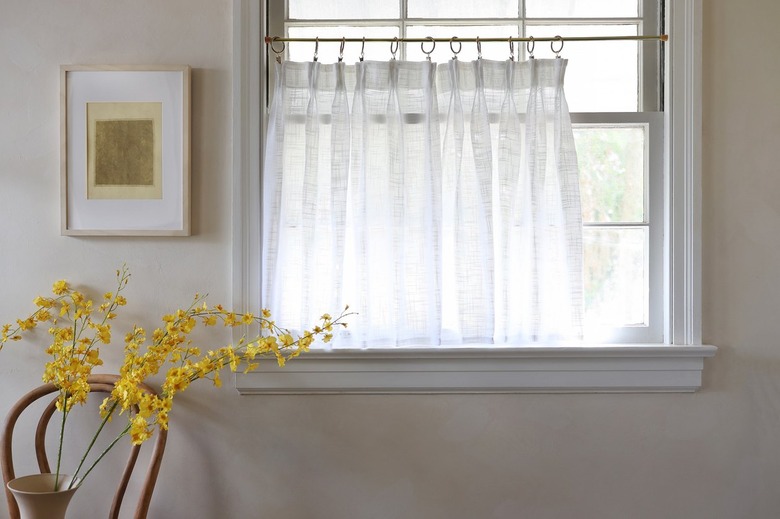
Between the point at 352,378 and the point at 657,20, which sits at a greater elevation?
the point at 657,20

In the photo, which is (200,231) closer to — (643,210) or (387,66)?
(387,66)

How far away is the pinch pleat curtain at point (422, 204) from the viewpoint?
1773 mm

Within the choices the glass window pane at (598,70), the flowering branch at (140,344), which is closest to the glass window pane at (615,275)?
the glass window pane at (598,70)

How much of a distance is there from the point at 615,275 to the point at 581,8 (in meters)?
0.83

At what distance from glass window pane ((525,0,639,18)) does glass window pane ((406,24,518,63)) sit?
0.30ft

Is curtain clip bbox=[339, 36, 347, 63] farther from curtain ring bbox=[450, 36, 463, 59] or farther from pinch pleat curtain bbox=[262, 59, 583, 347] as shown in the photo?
curtain ring bbox=[450, 36, 463, 59]

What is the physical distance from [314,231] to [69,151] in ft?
2.48

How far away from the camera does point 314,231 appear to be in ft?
Result: 5.84

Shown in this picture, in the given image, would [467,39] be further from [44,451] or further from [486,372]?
[44,451]

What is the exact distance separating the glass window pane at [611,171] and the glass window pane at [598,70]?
0.08 metres

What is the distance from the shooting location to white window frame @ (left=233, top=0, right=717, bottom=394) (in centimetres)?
179

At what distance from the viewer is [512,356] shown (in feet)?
5.82

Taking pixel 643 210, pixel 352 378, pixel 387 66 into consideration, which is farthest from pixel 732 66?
pixel 352 378

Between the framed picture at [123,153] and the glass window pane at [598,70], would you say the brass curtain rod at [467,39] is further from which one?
the framed picture at [123,153]
